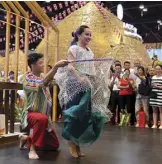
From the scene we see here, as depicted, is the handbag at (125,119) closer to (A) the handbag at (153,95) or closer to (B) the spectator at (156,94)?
(B) the spectator at (156,94)

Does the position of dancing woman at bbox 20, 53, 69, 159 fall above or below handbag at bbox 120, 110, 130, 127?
above

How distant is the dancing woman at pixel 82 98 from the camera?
2.76 metres

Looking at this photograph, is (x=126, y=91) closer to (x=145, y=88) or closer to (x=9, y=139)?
(x=145, y=88)

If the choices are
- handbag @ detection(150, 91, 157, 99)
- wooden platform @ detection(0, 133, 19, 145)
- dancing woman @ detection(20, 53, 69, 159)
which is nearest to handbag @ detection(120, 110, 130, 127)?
handbag @ detection(150, 91, 157, 99)

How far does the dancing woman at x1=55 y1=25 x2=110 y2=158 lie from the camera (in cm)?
276

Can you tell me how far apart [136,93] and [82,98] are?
3507 mm

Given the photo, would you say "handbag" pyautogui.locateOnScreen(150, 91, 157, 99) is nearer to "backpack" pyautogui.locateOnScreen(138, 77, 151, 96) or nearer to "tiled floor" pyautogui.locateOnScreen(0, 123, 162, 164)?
"backpack" pyautogui.locateOnScreen(138, 77, 151, 96)

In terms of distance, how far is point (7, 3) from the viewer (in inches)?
213

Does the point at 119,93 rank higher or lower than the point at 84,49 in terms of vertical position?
lower

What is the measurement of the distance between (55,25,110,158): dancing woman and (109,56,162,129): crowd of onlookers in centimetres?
305

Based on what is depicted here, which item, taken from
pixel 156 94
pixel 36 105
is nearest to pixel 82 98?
pixel 36 105

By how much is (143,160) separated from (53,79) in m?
1.04

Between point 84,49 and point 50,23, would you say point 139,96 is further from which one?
point 84,49

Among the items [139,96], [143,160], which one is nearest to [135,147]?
[143,160]
